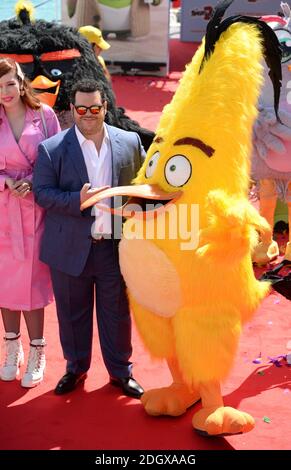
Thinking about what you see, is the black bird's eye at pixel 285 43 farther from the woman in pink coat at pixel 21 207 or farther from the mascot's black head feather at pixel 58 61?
the woman in pink coat at pixel 21 207

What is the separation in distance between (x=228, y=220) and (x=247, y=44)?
2.46 ft

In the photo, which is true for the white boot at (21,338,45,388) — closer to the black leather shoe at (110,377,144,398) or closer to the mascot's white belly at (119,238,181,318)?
the black leather shoe at (110,377,144,398)

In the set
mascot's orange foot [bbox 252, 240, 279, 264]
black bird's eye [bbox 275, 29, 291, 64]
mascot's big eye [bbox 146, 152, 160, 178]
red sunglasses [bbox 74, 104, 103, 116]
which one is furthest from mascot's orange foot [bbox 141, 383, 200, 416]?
black bird's eye [bbox 275, 29, 291, 64]

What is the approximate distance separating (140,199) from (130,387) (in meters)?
1.13

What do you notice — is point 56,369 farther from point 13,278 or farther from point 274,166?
point 274,166

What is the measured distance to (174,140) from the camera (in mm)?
2959

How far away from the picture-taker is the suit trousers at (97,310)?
10.9 feet

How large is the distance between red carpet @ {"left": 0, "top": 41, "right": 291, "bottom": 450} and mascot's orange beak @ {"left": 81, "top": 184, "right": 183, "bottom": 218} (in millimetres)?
1054

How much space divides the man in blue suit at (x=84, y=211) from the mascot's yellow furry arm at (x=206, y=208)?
10.9 inches

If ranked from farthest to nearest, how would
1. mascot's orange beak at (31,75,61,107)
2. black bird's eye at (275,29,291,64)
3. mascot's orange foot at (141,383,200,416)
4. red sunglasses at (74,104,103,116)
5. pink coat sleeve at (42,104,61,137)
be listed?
black bird's eye at (275,29,291,64) → mascot's orange beak at (31,75,61,107) → pink coat sleeve at (42,104,61,137) → mascot's orange foot at (141,383,200,416) → red sunglasses at (74,104,103,116)

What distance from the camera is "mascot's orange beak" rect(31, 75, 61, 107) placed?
4.21 meters

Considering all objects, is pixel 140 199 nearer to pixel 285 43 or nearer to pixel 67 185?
pixel 67 185

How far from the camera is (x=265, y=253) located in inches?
210

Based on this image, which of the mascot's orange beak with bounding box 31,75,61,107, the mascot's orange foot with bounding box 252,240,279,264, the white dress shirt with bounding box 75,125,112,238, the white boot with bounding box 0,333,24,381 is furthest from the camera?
the mascot's orange foot with bounding box 252,240,279,264
